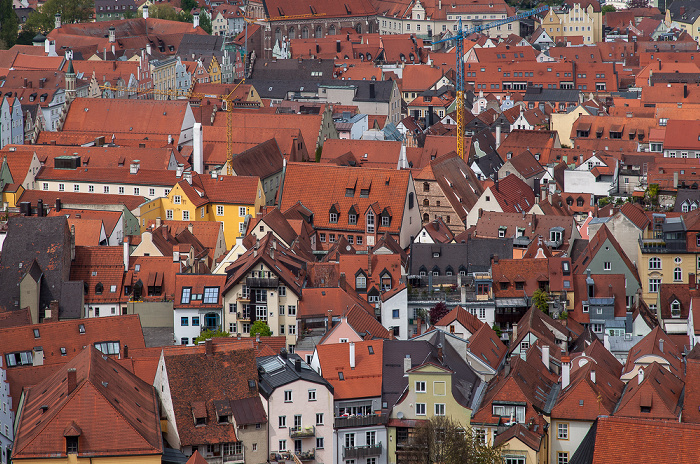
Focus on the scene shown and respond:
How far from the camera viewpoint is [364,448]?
69.7 metres

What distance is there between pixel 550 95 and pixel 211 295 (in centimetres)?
9066

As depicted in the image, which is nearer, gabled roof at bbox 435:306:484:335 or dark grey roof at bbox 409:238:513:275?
gabled roof at bbox 435:306:484:335

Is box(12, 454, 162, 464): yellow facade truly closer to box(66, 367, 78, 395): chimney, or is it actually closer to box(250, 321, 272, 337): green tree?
box(66, 367, 78, 395): chimney

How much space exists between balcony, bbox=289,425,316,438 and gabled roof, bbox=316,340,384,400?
2438mm

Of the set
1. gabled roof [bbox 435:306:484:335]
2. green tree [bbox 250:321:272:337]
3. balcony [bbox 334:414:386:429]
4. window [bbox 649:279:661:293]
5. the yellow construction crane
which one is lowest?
balcony [bbox 334:414:386:429]

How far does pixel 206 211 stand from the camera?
360 ft

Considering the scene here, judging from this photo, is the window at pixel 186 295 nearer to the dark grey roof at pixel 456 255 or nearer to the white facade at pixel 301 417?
the dark grey roof at pixel 456 255

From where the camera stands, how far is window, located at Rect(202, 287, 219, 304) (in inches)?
3359

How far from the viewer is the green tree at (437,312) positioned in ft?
280

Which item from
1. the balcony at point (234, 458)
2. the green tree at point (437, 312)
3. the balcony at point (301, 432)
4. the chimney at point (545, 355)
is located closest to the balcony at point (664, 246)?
the green tree at point (437, 312)

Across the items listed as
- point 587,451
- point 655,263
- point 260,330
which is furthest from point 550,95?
point 587,451

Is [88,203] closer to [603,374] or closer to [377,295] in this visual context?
[377,295]

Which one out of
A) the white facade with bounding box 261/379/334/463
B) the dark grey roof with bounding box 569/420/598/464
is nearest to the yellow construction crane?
the white facade with bounding box 261/379/334/463

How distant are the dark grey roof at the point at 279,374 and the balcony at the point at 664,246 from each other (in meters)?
30.6
